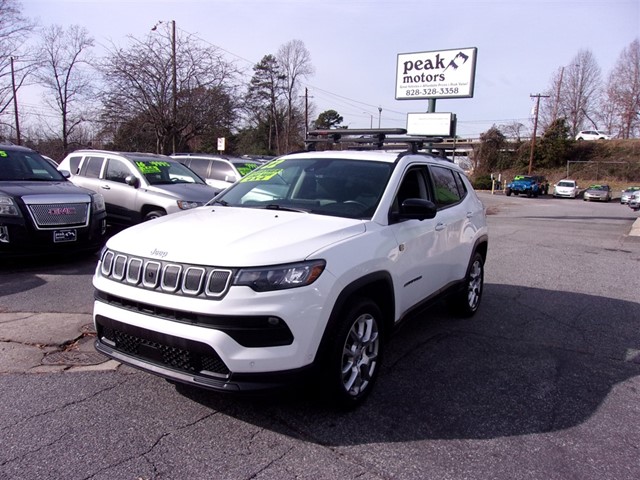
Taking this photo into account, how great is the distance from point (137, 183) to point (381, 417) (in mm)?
7528

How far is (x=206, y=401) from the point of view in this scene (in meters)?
3.40

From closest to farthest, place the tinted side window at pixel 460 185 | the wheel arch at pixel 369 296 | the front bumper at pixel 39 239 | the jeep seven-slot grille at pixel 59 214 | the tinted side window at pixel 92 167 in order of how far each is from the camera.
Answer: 1. the wheel arch at pixel 369 296
2. the tinted side window at pixel 460 185
3. the front bumper at pixel 39 239
4. the jeep seven-slot grille at pixel 59 214
5. the tinted side window at pixel 92 167

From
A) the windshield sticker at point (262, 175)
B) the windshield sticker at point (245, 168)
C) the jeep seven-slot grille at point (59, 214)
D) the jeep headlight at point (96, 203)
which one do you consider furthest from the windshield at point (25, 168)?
the windshield sticker at point (262, 175)

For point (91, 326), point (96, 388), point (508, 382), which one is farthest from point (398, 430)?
point (91, 326)

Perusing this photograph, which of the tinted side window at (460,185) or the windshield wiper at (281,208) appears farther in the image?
the tinted side window at (460,185)

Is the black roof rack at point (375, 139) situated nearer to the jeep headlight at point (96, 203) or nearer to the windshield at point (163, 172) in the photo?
the jeep headlight at point (96, 203)

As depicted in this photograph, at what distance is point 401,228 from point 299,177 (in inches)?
43.3

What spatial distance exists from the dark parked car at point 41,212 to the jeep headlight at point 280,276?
17.6 ft

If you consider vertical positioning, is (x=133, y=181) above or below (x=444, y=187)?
below

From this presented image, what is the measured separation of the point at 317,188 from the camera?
13.7 feet

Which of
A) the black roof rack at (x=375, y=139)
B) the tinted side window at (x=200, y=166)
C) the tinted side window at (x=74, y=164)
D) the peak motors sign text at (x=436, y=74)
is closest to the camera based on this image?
the black roof rack at (x=375, y=139)

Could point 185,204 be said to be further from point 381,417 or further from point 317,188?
point 381,417

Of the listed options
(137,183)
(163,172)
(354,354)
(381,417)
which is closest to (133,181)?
(137,183)

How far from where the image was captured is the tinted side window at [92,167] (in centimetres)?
1012
